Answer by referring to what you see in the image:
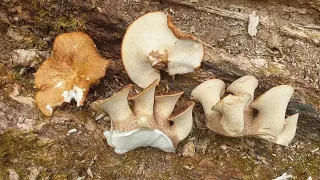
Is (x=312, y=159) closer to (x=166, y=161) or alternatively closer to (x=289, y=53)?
(x=289, y=53)

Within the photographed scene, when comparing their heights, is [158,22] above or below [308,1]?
below

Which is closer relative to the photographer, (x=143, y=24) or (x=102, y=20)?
(x=143, y=24)

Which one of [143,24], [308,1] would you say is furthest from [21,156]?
[308,1]

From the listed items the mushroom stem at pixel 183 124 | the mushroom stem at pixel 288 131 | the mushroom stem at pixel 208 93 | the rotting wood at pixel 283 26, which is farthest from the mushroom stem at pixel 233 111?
the rotting wood at pixel 283 26

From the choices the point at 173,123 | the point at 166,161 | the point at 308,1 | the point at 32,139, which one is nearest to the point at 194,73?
the point at 173,123

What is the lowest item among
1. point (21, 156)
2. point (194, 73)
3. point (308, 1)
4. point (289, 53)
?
point (21, 156)

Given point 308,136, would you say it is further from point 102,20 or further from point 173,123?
point 102,20
